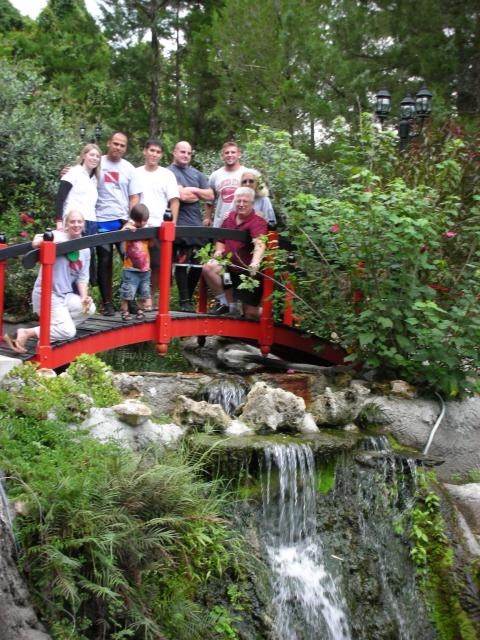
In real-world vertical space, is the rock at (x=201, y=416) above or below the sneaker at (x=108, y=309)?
below

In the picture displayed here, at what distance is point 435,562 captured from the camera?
7551 millimetres

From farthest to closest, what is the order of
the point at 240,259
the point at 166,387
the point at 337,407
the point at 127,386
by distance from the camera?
the point at 240,259, the point at 166,387, the point at 337,407, the point at 127,386

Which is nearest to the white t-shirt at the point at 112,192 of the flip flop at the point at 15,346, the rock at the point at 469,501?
the flip flop at the point at 15,346

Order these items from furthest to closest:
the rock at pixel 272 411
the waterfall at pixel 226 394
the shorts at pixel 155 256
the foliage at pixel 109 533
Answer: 1. the shorts at pixel 155 256
2. the waterfall at pixel 226 394
3. the rock at pixel 272 411
4. the foliage at pixel 109 533

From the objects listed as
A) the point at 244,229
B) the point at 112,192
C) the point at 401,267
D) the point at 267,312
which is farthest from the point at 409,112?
the point at 112,192

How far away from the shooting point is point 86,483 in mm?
5750

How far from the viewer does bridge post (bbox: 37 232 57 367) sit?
7820 mm

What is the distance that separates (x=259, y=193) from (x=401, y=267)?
1.80m

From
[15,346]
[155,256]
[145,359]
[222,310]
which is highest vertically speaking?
[155,256]

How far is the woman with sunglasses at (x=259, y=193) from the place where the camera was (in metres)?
9.59

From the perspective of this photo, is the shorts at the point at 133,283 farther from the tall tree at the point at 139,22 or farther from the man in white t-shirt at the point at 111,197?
the tall tree at the point at 139,22

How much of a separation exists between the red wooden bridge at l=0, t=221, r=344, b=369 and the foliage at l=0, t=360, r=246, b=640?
143cm

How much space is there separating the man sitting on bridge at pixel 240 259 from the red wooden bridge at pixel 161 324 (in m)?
0.14

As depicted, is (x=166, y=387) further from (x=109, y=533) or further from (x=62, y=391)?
(x=109, y=533)
